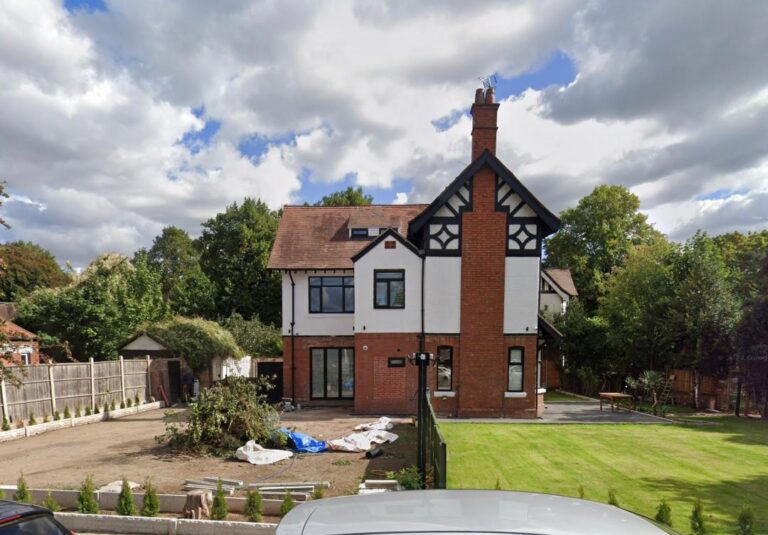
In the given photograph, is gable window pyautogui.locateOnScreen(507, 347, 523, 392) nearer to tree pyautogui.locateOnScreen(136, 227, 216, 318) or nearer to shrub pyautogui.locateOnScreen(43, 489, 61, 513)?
shrub pyautogui.locateOnScreen(43, 489, 61, 513)

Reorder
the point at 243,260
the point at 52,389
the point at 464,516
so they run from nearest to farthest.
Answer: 1. the point at 464,516
2. the point at 52,389
3. the point at 243,260

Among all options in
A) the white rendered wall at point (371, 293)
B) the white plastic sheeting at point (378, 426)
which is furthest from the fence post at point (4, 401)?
the white rendered wall at point (371, 293)

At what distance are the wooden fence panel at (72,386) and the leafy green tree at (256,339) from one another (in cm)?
1024

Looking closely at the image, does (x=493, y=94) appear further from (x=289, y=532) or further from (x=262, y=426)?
(x=289, y=532)

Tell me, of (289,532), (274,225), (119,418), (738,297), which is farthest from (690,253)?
(274,225)

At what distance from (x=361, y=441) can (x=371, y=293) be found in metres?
6.23

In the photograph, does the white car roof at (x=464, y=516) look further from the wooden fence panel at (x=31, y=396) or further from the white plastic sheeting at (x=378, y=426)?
the wooden fence panel at (x=31, y=396)

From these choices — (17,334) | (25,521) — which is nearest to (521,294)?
(17,334)

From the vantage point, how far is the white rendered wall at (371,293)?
16375mm

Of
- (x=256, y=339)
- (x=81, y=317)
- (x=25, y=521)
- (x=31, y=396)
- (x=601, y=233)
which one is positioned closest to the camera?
(x=25, y=521)

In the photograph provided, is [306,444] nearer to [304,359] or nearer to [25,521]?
[304,359]

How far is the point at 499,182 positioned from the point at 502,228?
5.50 feet

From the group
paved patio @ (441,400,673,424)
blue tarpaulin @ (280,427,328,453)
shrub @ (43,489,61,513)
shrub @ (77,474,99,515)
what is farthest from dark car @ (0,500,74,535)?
paved patio @ (441,400,673,424)

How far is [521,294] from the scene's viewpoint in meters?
15.8
